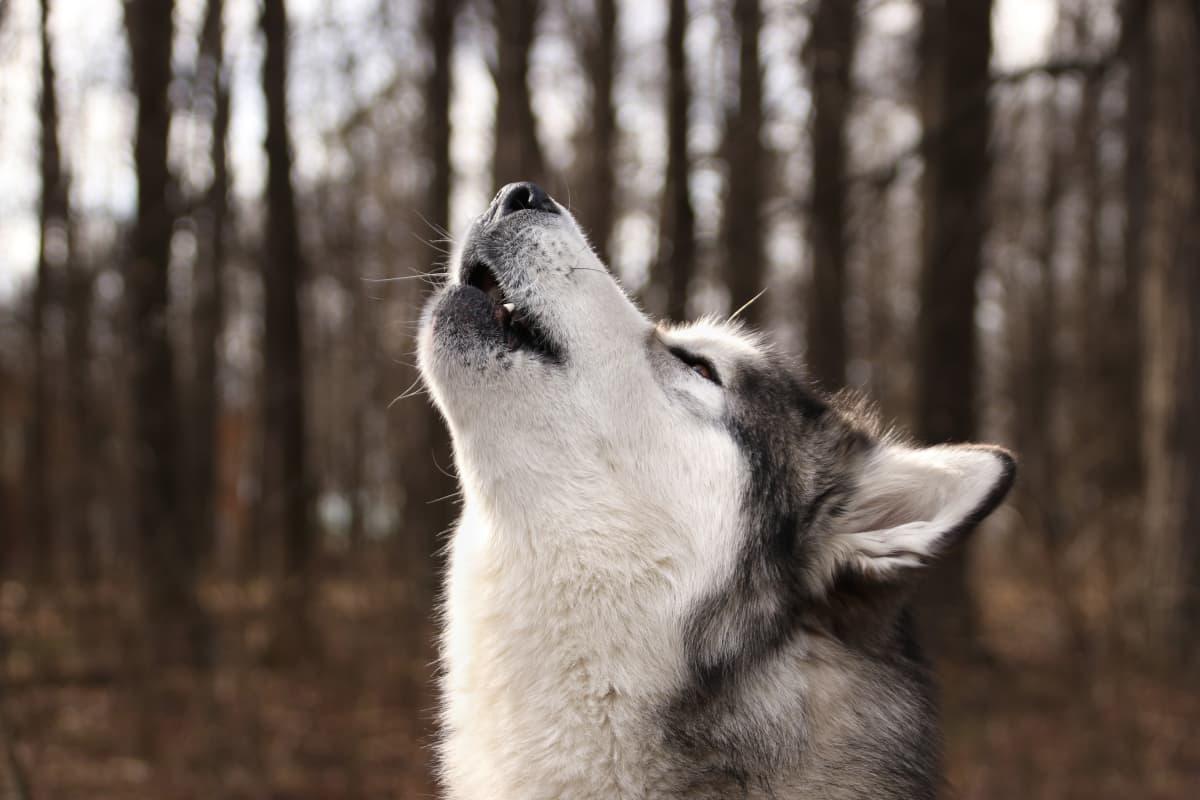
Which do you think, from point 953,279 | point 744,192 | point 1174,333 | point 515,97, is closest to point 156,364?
point 515,97

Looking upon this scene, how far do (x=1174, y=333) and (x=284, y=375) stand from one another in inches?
379

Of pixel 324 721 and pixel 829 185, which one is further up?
pixel 829 185

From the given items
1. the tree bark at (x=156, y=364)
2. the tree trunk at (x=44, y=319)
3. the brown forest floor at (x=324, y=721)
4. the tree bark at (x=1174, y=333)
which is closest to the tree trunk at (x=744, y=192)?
the tree bark at (x=1174, y=333)

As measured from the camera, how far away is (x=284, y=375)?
41.9 feet

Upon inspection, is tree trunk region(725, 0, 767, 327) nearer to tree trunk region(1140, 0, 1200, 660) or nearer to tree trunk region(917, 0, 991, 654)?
tree trunk region(917, 0, 991, 654)

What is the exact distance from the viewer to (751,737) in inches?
100

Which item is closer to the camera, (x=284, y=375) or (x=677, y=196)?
(x=677, y=196)

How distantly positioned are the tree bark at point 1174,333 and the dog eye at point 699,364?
6977 mm

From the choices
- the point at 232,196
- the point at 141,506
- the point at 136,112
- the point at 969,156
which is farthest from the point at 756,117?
the point at 141,506

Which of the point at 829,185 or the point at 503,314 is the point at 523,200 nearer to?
the point at 503,314

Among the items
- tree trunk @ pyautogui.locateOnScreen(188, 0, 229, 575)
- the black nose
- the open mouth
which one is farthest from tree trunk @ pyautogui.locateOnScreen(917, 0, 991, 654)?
the open mouth

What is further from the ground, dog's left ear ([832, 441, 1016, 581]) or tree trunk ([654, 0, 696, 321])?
tree trunk ([654, 0, 696, 321])

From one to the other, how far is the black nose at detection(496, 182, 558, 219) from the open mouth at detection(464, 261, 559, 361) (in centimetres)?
18

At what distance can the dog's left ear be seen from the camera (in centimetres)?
247
